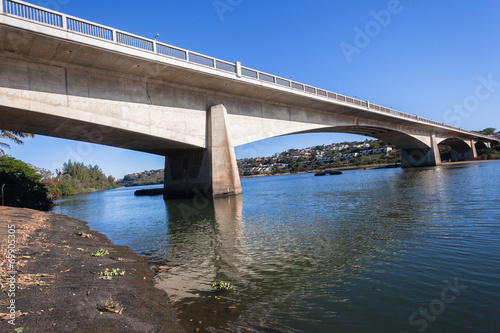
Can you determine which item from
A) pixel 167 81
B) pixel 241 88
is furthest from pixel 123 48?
pixel 241 88

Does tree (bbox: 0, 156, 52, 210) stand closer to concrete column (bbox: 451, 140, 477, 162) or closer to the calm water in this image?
the calm water

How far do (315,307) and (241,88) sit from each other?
27003 millimetres

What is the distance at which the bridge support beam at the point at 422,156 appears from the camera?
7331 cm

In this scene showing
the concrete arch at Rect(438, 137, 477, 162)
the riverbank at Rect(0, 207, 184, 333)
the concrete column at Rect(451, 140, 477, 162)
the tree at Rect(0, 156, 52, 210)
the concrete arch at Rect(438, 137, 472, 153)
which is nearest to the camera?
the riverbank at Rect(0, 207, 184, 333)

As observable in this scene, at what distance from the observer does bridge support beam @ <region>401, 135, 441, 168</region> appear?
73.3 m

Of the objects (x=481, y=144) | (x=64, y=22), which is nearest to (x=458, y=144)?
(x=481, y=144)

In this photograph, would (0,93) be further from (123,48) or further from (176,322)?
(176,322)

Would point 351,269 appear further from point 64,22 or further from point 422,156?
point 422,156

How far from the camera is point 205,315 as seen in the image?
5.12 metres

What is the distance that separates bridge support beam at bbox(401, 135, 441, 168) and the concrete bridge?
141 feet

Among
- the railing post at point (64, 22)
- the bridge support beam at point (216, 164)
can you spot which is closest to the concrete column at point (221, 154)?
the bridge support beam at point (216, 164)

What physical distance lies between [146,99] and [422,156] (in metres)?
75.5

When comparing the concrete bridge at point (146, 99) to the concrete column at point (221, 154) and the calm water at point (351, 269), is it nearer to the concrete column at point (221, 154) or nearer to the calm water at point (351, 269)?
the concrete column at point (221, 154)

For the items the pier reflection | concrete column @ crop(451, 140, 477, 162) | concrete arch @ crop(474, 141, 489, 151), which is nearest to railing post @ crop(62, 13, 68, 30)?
the pier reflection
